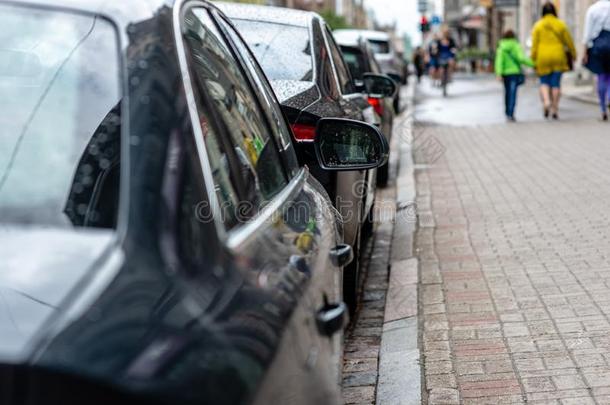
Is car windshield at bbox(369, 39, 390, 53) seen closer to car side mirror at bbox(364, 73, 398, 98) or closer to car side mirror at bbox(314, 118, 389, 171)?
car side mirror at bbox(364, 73, 398, 98)

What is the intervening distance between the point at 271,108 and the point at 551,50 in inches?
587

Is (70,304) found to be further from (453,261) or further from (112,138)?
(453,261)

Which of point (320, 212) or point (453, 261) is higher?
point (320, 212)

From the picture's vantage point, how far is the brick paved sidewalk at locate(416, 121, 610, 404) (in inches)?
170

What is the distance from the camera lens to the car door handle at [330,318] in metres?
2.18

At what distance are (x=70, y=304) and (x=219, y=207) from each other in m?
0.54

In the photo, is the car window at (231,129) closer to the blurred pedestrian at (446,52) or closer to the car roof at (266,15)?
the car roof at (266,15)

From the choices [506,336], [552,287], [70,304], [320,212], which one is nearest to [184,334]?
[70,304]

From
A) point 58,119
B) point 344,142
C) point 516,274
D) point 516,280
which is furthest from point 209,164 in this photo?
point 516,274

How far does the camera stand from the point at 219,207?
197 centimetres

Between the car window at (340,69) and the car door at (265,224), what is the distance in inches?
172

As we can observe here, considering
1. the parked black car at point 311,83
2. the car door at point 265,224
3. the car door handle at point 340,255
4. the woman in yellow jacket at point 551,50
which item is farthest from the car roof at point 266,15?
the woman in yellow jacket at point 551,50

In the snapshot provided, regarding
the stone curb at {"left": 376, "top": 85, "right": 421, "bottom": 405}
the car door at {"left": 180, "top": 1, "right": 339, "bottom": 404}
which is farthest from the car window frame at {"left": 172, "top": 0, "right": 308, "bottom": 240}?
the stone curb at {"left": 376, "top": 85, "right": 421, "bottom": 405}

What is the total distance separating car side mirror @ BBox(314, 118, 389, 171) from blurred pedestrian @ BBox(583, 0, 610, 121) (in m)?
13.2
